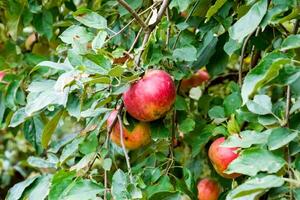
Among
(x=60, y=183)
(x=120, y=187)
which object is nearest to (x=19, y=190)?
(x=60, y=183)

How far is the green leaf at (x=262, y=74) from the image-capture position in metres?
0.72

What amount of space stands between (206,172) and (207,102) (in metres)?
0.37

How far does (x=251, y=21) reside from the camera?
36.9 inches

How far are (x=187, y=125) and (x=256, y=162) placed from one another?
44 centimetres

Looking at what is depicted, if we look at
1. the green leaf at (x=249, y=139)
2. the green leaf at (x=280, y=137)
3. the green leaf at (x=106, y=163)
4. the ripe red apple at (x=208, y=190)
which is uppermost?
the green leaf at (x=280, y=137)

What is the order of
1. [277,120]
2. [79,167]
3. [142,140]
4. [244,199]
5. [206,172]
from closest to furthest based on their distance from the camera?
1. [244,199]
2. [277,120]
3. [79,167]
4. [142,140]
5. [206,172]

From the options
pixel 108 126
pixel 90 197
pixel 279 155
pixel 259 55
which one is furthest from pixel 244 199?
pixel 259 55

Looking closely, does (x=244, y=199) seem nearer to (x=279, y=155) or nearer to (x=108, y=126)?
(x=279, y=155)

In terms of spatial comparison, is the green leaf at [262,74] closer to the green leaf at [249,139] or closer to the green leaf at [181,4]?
the green leaf at [249,139]

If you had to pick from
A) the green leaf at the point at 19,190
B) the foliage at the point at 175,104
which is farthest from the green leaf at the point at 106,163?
the green leaf at the point at 19,190

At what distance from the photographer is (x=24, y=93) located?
4.86ft

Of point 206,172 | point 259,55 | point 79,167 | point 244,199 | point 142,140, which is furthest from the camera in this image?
point 206,172

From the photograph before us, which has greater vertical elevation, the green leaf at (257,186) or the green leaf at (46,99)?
the green leaf at (257,186)

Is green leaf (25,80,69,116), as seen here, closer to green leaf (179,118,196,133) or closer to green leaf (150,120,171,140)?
green leaf (150,120,171,140)
